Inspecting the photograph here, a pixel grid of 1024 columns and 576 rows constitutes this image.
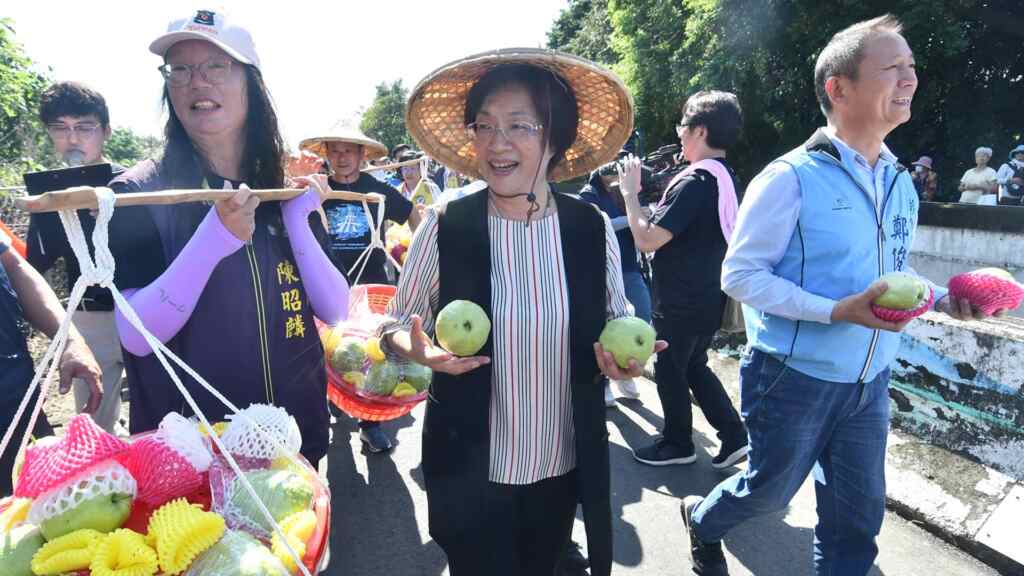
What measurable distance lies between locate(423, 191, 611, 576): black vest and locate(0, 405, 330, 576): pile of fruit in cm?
46

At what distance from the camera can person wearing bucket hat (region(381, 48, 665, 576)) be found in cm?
183

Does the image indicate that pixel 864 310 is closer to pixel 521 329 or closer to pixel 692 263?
pixel 521 329

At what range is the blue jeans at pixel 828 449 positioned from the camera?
2.21 meters

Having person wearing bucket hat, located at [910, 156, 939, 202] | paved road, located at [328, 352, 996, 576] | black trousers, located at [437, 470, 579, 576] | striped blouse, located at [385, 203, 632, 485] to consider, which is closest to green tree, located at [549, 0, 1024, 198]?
person wearing bucket hat, located at [910, 156, 939, 202]

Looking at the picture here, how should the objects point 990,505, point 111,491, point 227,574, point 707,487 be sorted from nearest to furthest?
point 227,574, point 111,491, point 990,505, point 707,487

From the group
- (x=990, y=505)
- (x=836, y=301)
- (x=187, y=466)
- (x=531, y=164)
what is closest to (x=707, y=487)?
(x=990, y=505)

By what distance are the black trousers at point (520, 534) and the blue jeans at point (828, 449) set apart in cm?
85

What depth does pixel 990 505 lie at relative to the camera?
317 centimetres

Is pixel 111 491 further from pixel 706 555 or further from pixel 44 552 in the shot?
pixel 706 555

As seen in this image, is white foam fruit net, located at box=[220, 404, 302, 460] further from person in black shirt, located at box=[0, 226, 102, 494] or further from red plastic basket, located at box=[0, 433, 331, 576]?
person in black shirt, located at box=[0, 226, 102, 494]

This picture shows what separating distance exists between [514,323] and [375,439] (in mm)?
2694

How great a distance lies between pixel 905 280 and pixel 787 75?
15268mm

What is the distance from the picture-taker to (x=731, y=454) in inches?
150

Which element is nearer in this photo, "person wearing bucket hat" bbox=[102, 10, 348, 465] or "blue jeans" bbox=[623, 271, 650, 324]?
"person wearing bucket hat" bbox=[102, 10, 348, 465]
